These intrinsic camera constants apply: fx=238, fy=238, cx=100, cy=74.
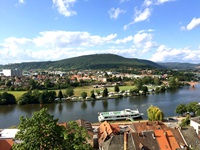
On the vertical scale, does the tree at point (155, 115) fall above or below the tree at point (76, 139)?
below

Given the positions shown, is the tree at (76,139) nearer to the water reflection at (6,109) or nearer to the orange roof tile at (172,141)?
the orange roof tile at (172,141)

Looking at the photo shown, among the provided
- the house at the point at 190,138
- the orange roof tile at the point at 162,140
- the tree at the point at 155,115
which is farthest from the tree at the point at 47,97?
the orange roof tile at the point at 162,140

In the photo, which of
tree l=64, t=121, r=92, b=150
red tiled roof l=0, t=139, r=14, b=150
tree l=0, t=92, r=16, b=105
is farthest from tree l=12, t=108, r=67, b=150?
tree l=0, t=92, r=16, b=105

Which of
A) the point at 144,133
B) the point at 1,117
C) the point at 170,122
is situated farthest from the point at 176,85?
the point at 144,133

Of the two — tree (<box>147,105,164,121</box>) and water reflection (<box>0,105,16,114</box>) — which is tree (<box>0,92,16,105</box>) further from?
tree (<box>147,105,164,121</box>)

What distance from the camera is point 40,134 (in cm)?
920

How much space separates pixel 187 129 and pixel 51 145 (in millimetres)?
15554

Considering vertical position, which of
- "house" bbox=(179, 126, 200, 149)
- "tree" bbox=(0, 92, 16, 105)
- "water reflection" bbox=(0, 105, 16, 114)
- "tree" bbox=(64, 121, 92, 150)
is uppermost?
"tree" bbox=(64, 121, 92, 150)

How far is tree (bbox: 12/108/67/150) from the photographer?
907 cm

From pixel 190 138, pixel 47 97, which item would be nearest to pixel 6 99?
pixel 47 97

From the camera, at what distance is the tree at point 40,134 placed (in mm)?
9070

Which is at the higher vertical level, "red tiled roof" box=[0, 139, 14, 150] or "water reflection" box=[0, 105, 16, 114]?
"red tiled roof" box=[0, 139, 14, 150]

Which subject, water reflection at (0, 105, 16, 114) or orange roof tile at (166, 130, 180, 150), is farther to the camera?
water reflection at (0, 105, 16, 114)

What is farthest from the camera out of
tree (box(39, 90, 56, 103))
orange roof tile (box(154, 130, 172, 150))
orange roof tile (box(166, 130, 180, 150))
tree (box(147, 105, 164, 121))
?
tree (box(39, 90, 56, 103))
